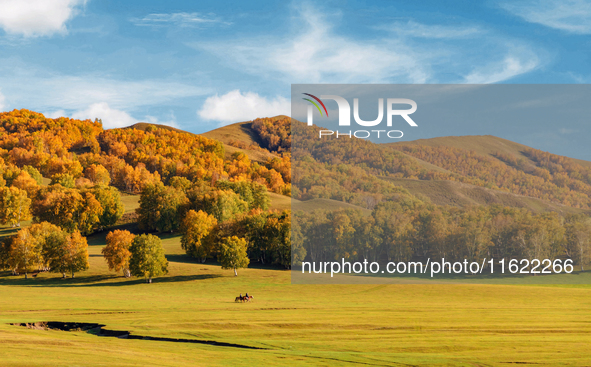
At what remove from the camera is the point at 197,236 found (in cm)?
9988

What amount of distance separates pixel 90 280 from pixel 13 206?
60.7 m

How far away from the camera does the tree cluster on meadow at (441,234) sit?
97875 mm

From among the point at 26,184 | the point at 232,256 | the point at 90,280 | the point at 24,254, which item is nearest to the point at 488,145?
the point at 232,256

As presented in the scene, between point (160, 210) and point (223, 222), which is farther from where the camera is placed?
point (160, 210)

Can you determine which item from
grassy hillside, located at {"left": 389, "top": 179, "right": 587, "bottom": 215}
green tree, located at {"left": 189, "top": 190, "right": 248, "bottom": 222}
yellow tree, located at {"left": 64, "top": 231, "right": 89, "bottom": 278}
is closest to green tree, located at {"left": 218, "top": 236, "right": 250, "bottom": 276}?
yellow tree, located at {"left": 64, "top": 231, "right": 89, "bottom": 278}

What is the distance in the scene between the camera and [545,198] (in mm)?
120062

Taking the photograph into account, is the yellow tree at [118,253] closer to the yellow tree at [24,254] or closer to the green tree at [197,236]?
the yellow tree at [24,254]

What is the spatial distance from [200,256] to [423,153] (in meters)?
80.1

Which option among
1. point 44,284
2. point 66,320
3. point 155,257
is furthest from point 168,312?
point 44,284

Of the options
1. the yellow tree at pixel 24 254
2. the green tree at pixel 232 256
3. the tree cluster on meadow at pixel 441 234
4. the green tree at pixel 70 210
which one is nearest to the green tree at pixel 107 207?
the green tree at pixel 70 210

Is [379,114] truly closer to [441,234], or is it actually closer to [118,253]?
[441,234]

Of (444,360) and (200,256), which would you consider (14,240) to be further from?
(444,360)

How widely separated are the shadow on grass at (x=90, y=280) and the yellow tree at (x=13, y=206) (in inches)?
1971

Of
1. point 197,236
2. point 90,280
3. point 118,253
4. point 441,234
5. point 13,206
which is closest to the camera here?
point 90,280
